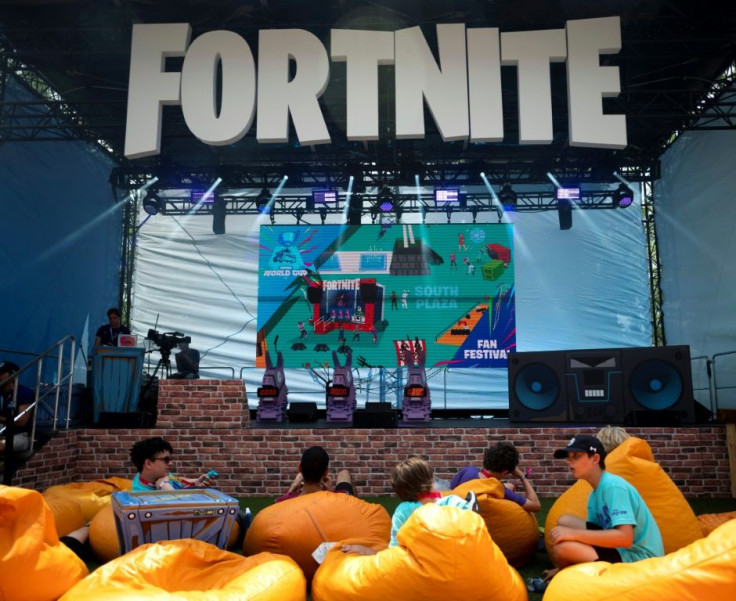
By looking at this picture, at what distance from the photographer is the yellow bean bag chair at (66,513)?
4.14 metres

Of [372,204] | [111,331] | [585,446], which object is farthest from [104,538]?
[372,204]

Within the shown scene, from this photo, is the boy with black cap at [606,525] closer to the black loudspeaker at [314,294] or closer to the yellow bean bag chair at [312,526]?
the yellow bean bag chair at [312,526]

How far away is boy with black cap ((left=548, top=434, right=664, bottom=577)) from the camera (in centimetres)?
246

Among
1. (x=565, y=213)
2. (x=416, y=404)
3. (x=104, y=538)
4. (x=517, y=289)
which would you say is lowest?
(x=104, y=538)

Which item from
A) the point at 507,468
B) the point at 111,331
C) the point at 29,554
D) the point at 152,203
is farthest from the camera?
the point at 152,203

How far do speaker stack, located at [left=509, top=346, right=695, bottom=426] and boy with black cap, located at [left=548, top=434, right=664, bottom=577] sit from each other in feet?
12.7

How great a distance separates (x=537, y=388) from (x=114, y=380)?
4300 millimetres

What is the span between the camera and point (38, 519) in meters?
2.38

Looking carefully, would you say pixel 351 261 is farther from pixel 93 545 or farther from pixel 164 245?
pixel 93 545

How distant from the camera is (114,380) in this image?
6.67m

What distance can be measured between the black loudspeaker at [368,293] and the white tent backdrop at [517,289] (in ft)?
4.48

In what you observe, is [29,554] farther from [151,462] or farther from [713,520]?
[713,520]

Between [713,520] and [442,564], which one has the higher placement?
[442,564]

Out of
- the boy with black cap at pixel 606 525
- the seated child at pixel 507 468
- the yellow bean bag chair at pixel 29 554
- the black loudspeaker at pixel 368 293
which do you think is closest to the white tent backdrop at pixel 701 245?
the black loudspeaker at pixel 368 293
